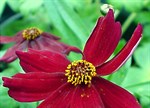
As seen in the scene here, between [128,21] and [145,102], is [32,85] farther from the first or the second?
[128,21]

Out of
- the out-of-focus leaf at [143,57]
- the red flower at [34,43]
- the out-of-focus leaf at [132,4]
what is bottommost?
the out-of-focus leaf at [143,57]

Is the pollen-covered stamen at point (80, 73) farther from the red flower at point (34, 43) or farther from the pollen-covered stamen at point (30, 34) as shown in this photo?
the pollen-covered stamen at point (30, 34)

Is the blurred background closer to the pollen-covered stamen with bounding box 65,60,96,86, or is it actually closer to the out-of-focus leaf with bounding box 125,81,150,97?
the out-of-focus leaf with bounding box 125,81,150,97

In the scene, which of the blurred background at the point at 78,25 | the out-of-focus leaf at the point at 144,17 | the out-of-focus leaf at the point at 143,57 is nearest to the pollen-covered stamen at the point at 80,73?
the blurred background at the point at 78,25

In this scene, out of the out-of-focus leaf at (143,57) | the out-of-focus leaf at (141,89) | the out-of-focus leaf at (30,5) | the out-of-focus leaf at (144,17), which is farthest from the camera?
the out-of-focus leaf at (144,17)

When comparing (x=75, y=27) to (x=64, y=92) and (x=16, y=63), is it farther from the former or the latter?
(x=64, y=92)

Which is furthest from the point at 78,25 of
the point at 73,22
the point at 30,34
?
the point at 30,34
